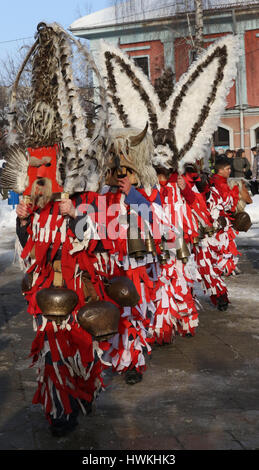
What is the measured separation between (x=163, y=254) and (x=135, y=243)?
0.97 metres

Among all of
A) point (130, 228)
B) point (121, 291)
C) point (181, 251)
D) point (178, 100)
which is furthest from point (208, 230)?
point (121, 291)

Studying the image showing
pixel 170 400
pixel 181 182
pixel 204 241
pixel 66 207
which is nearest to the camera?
pixel 66 207

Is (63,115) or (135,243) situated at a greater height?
(63,115)

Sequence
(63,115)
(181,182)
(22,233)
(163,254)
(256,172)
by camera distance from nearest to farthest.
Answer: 1. (63,115)
2. (22,233)
3. (163,254)
4. (181,182)
5. (256,172)

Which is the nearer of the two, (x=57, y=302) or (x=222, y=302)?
(x=57, y=302)

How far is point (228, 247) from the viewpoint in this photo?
23.4ft

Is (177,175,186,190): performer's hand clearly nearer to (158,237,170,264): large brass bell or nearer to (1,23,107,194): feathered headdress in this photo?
(158,237,170,264): large brass bell

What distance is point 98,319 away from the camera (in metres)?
3.34

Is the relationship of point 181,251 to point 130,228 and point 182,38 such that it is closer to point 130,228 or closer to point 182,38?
point 130,228

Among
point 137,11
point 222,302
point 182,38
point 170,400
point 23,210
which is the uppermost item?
point 137,11

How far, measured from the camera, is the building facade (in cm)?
2667

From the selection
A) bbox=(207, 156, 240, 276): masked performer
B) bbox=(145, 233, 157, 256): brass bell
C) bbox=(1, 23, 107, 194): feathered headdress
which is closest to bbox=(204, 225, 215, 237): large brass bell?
bbox=(207, 156, 240, 276): masked performer

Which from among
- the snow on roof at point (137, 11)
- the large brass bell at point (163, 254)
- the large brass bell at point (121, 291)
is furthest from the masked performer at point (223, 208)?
the snow on roof at point (137, 11)
